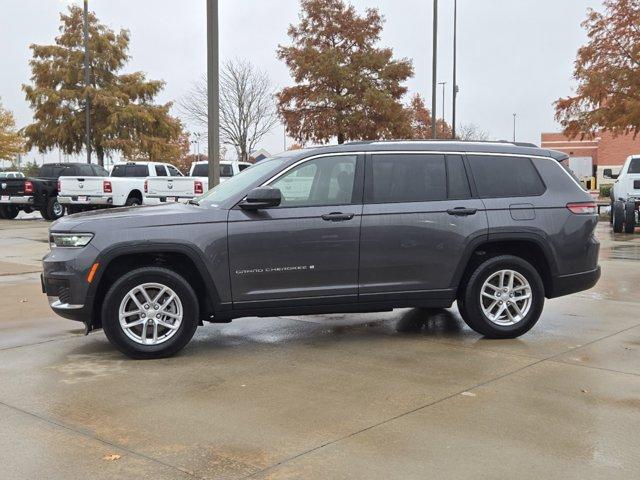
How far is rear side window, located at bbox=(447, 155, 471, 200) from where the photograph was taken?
665 centimetres

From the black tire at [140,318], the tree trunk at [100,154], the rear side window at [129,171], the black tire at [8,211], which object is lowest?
the black tire at [140,318]

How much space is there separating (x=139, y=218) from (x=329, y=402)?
2.34 metres

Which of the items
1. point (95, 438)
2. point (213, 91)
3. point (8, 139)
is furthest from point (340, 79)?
point (8, 139)

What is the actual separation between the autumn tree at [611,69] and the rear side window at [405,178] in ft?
63.8

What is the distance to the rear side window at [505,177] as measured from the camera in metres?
6.77

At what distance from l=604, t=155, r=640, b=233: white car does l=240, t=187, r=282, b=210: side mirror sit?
1431 cm

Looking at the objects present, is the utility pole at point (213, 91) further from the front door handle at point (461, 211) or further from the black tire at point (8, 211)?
the black tire at point (8, 211)

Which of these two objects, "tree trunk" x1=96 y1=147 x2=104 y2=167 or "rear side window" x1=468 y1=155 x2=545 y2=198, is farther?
"tree trunk" x1=96 y1=147 x2=104 y2=167

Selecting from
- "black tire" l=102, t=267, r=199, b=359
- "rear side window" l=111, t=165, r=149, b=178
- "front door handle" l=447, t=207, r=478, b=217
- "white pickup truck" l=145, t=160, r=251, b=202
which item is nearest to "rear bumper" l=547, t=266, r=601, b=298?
"front door handle" l=447, t=207, r=478, b=217

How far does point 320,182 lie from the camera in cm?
643

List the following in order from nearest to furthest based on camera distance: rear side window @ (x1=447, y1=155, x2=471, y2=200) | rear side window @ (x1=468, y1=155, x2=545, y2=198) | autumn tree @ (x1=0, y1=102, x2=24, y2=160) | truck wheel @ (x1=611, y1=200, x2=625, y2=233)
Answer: rear side window @ (x1=447, y1=155, x2=471, y2=200) < rear side window @ (x1=468, y1=155, x2=545, y2=198) < truck wheel @ (x1=611, y1=200, x2=625, y2=233) < autumn tree @ (x1=0, y1=102, x2=24, y2=160)

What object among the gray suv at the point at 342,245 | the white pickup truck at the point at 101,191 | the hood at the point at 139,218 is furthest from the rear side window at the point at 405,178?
the white pickup truck at the point at 101,191

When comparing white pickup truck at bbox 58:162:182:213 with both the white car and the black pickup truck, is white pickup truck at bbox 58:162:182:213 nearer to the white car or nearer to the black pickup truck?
the black pickup truck

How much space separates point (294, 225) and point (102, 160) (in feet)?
125
